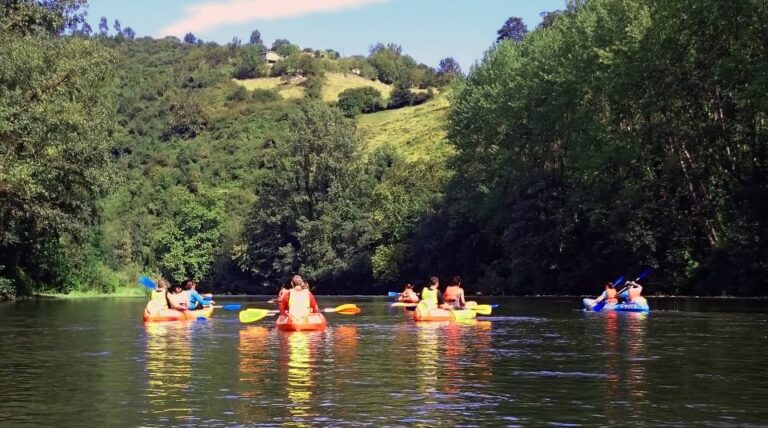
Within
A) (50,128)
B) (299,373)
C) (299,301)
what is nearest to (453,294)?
(299,301)

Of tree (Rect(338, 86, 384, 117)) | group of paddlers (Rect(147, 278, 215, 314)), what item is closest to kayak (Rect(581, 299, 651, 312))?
group of paddlers (Rect(147, 278, 215, 314))

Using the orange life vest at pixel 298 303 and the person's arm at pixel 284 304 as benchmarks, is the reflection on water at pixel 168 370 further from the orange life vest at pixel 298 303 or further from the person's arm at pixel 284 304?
the orange life vest at pixel 298 303

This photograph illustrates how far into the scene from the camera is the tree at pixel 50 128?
39.5 metres

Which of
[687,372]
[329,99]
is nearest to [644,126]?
[687,372]

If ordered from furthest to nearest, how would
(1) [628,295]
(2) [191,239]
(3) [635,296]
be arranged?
(2) [191,239] → (1) [628,295] → (3) [635,296]

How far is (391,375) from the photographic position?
56.3 ft

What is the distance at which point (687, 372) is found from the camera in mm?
17375

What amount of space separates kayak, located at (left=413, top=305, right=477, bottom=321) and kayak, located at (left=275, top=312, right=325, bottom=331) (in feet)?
16.5

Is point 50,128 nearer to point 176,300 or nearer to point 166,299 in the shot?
point 166,299

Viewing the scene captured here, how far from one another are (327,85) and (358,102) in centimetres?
2248

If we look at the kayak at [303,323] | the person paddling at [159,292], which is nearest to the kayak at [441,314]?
the kayak at [303,323]

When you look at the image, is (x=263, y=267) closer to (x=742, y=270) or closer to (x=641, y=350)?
(x=742, y=270)

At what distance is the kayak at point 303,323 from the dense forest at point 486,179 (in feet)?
49.7

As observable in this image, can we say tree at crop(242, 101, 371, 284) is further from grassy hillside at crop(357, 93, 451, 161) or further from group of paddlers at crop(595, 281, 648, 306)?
group of paddlers at crop(595, 281, 648, 306)
